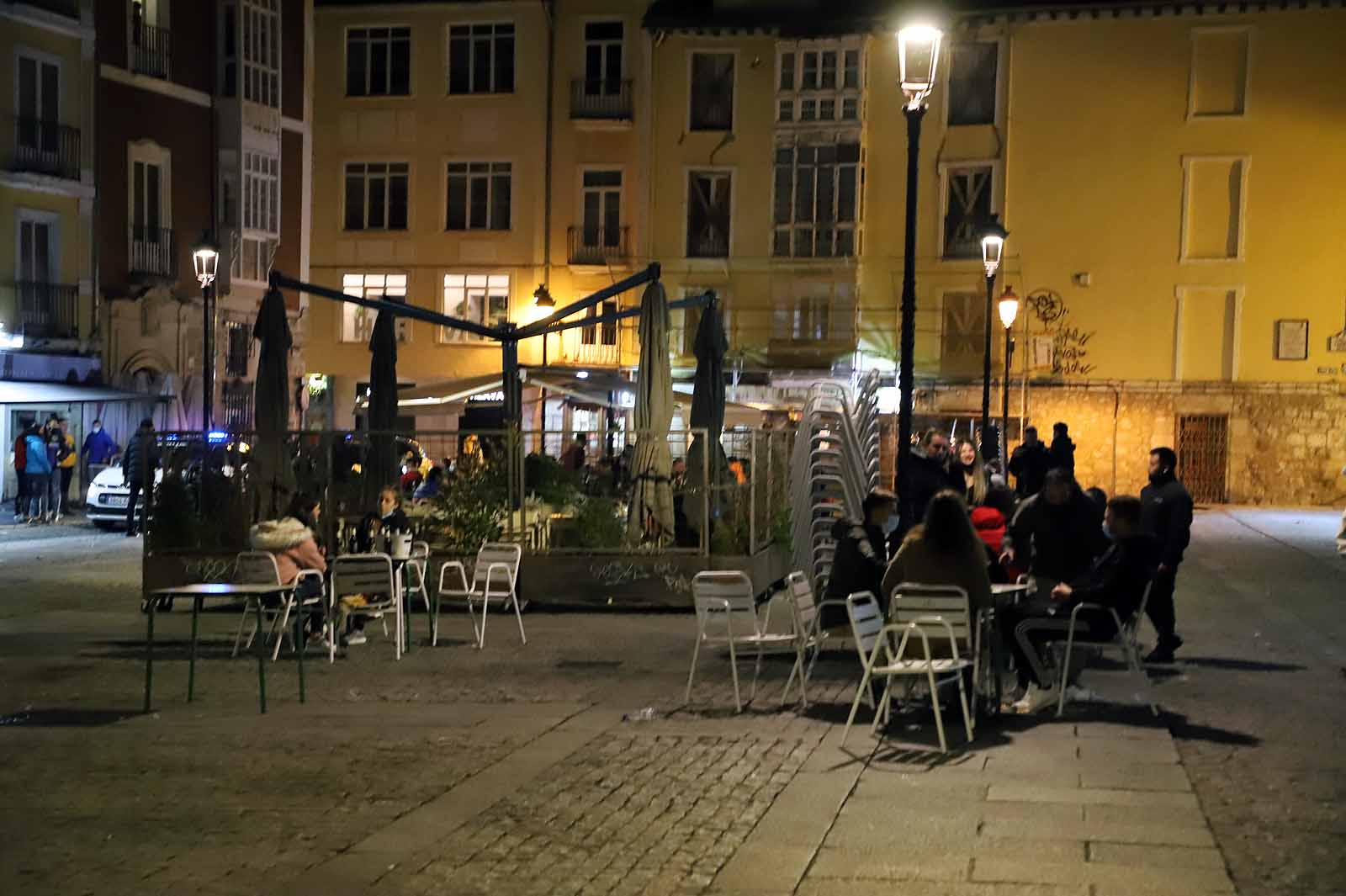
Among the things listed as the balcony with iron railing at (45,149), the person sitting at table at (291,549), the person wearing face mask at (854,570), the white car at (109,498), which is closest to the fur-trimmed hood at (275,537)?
the person sitting at table at (291,549)

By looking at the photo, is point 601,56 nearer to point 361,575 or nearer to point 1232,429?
point 1232,429

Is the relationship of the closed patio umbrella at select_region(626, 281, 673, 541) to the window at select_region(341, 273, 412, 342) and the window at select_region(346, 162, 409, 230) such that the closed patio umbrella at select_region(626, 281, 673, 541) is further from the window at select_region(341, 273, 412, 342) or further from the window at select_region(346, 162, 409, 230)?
the window at select_region(346, 162, 409, 230)

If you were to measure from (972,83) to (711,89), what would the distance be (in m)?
6.79

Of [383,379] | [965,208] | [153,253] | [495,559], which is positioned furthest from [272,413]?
[965,208]

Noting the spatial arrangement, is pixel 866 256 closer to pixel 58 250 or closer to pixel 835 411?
pixel 58 250

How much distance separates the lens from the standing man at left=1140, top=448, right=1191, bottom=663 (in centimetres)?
1179

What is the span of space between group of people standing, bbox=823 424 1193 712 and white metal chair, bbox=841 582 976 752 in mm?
287

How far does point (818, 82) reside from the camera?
40375 mm

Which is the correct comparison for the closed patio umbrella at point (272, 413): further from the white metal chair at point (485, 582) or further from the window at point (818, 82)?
the window at point (818, 82)

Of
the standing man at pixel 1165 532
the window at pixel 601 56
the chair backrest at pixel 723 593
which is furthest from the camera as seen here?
the window at pixel 601 56

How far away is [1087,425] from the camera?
38.4 meters

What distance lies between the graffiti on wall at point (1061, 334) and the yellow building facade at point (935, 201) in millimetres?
47

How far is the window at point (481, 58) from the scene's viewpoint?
42.0 m

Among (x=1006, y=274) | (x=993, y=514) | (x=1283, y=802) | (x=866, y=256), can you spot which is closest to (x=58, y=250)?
(x=866, y=256)
